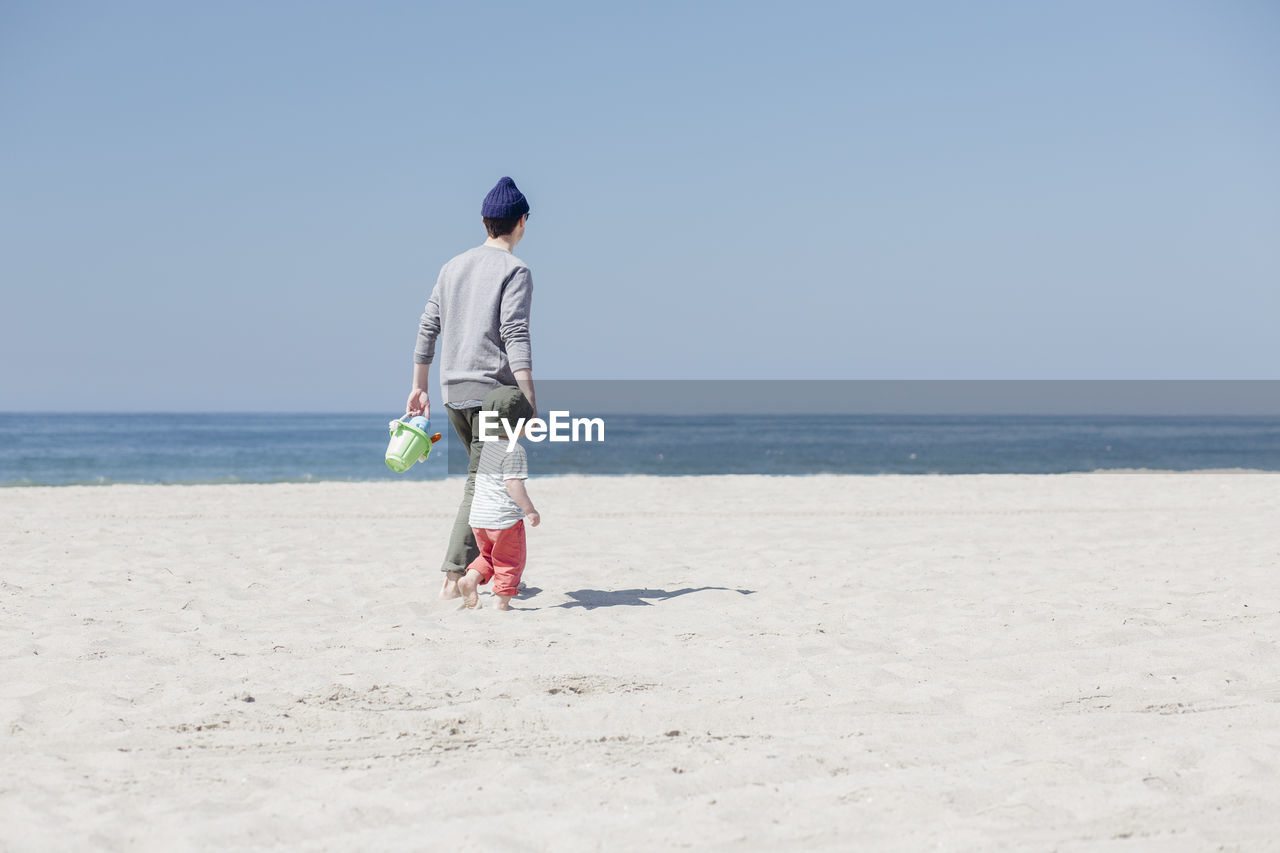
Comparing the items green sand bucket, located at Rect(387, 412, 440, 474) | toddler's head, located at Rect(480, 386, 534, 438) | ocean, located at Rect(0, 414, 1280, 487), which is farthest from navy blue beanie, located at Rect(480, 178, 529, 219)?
ocean, located at Rect(0, 414, 1280, 487)

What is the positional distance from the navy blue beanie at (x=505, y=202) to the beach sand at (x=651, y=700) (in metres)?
1.90

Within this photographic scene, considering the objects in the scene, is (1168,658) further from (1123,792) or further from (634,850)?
(634,850)

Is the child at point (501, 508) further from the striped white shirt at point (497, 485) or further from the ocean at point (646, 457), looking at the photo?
the ocean at point (646, 457)

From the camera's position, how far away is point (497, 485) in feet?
14.1

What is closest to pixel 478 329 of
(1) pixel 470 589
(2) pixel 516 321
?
(2) pixel 516 321

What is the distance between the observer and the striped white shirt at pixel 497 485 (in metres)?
4.27

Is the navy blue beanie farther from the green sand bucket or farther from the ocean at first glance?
the ocean

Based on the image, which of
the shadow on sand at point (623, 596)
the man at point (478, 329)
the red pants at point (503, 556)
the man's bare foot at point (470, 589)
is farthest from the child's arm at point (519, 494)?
the shadow on sand at point (623, 596)

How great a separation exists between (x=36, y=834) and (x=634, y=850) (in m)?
1.30

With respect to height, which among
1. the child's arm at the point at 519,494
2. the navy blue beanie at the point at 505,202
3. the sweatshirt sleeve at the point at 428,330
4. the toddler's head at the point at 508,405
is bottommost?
the child's arm at the point at 519,494

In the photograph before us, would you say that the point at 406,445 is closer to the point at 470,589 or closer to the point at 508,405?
the point at 508,405

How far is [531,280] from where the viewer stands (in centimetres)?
434

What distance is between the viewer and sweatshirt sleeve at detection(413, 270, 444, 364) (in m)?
4.51

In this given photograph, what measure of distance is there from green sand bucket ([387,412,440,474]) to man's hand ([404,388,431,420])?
11cm
